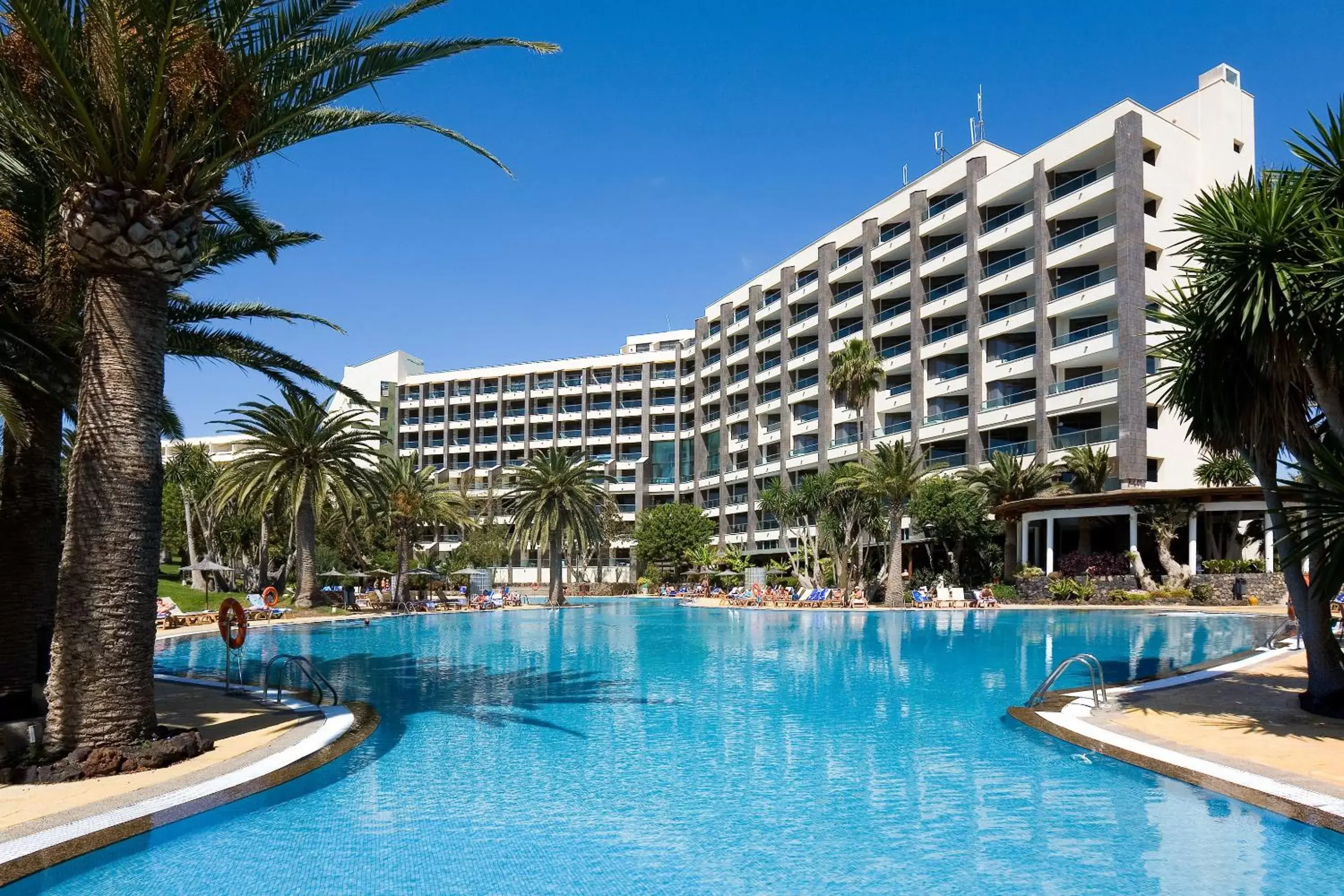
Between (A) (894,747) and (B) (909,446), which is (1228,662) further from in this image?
(B) (909,446)

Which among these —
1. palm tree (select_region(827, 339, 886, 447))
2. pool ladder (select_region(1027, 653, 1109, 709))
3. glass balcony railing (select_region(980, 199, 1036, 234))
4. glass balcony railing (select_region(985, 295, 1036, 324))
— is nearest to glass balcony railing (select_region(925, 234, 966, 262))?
glass balcony railing (select_region(980, 199, 1036, 234))

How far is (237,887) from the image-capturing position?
635cm

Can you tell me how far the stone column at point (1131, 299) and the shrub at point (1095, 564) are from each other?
312cm

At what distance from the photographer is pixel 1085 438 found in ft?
139

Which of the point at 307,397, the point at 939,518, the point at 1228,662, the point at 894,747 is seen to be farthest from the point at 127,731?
the point at 939,518

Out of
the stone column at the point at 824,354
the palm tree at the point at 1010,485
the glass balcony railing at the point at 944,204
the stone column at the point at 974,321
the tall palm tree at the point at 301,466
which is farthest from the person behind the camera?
the stone column at the point at 824,354

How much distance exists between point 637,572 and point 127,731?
68.1 m

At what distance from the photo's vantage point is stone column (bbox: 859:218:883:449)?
182 ft

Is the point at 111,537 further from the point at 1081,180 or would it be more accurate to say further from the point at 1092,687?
the point at 1081,180

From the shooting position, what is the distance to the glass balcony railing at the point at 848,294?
5834 cm

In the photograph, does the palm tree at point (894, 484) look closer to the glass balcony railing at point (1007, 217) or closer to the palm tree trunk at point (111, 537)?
the glass balcony railing at point (1007, 217)

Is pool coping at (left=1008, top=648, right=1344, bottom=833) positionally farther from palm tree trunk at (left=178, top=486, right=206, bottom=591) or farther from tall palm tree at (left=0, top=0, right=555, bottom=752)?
palm tree trunk at (left=178, top=486, right=206, bottom=591)

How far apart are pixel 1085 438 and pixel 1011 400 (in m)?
5.08

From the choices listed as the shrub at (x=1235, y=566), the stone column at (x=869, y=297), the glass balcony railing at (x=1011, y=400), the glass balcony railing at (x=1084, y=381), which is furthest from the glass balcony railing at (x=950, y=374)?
the shrub at (x=1235, y=566)
